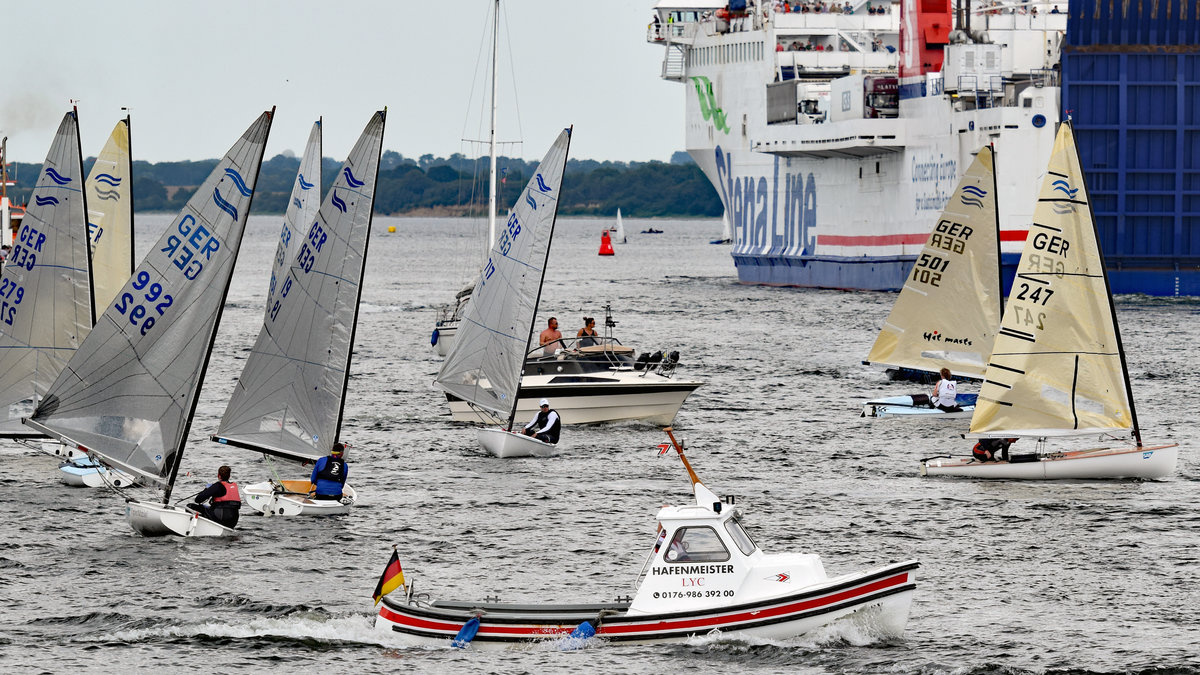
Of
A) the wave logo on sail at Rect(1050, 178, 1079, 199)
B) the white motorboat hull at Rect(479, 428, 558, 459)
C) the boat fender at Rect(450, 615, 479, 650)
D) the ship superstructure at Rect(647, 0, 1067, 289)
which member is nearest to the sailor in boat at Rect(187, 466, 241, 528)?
the boat fender at Rect(450, 615, 479, 650)

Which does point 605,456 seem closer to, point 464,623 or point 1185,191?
point 464,623

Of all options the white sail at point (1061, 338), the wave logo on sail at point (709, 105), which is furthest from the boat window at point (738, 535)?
the wave logo on sail at point (709, 105)

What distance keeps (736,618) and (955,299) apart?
26.3 meters

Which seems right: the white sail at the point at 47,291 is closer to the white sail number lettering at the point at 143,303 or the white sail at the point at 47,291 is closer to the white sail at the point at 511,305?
the white sail number lettering at the point at 143,303

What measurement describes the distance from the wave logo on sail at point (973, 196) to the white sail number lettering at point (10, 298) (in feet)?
81.8

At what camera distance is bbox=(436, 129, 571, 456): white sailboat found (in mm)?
37344

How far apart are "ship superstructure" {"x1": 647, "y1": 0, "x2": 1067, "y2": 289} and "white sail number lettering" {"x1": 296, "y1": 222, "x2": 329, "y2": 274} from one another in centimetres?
4706

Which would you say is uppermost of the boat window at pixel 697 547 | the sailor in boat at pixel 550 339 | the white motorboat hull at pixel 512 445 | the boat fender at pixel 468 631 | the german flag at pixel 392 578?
the sailor in boat at pixel 550 339

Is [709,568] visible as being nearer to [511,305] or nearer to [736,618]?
[736,618]

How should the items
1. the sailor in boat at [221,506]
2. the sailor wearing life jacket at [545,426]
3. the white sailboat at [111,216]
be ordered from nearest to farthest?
the sailor in boat at [221,506] → the white sailboat at [111,216] → the sailor wearing life jacket at [545,426]

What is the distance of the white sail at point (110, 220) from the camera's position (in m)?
37.8

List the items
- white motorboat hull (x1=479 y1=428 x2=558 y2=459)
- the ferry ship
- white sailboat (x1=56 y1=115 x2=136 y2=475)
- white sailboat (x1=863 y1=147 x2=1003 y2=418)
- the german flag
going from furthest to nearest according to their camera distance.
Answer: the ferry ship < white sailboat (x1=863 y1=147 x2=1003 y2=418) < white sailboat (x1=56 y1=115 x2=136 y2=475) < white motorboat hull (x1=479 y1=428 x2=558 y2=459) < the german flag

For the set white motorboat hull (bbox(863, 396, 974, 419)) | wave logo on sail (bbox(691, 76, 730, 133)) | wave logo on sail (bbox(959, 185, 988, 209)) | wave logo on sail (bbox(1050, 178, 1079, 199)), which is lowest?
white motorboat hull (bbox(863, 396, 974, 419))

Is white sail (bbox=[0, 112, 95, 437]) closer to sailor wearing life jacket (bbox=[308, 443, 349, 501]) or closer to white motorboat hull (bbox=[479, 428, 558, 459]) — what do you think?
→ sailor wearing life jacket (bbox=[308, 443, 349, 501])
